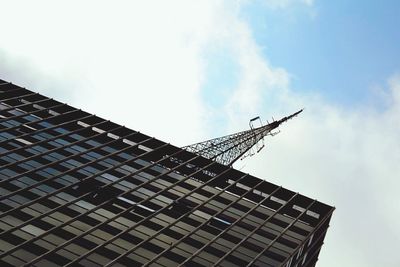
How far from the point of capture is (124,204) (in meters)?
46.2

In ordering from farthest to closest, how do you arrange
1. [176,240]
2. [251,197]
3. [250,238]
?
[251,197], [250,238], [176,240]

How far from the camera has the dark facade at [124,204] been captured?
→ 38.5 meters

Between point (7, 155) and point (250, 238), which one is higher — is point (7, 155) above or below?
below

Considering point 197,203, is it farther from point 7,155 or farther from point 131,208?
point 7,155

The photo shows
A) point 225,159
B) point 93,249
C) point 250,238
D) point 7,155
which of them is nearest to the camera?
point 93,249

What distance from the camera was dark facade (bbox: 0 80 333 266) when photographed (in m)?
38.5

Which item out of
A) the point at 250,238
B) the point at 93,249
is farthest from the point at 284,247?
the point at 93,249

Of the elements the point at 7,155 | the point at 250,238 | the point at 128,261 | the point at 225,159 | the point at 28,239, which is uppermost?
the point at 225,159

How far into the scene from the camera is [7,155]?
48.8 meters

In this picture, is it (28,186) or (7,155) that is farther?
(7,155)

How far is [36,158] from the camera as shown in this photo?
49.2 m

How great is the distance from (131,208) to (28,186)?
8.77 metres

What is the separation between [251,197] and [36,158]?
21660 millimetres

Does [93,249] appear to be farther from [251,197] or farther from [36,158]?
[251,197]
